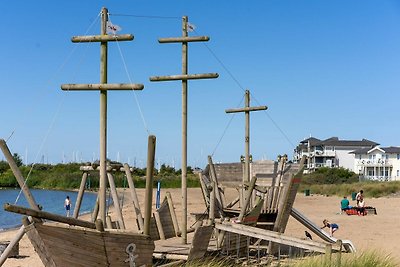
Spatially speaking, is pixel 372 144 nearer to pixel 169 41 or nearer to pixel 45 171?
pixel 45 171

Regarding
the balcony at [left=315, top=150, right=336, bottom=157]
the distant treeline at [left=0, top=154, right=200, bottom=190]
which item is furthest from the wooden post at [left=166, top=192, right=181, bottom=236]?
the balcony at [left=315, top=150, right=336, bottom=157]

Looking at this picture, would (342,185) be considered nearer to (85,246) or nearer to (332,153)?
(332,153)

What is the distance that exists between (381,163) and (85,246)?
92.2 meters

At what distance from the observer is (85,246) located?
9.63 meters

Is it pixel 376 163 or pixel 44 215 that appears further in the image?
pixel 376 163

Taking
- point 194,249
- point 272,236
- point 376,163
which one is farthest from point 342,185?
point 194,249

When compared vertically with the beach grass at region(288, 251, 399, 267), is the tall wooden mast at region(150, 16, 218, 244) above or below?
above

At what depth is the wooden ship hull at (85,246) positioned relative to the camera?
30.5ft

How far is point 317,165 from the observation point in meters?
111

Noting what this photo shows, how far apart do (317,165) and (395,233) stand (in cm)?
8858

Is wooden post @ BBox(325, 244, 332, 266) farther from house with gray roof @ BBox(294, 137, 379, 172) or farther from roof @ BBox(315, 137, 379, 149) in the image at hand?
roof @ BBox(315, 137, 379, 149)

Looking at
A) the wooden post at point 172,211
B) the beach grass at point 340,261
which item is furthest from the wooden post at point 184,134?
the beach grass at point 340,261

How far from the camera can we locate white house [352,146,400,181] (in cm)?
9700

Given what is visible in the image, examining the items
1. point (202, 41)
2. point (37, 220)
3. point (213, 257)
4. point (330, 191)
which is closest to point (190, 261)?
point (213, 257)
